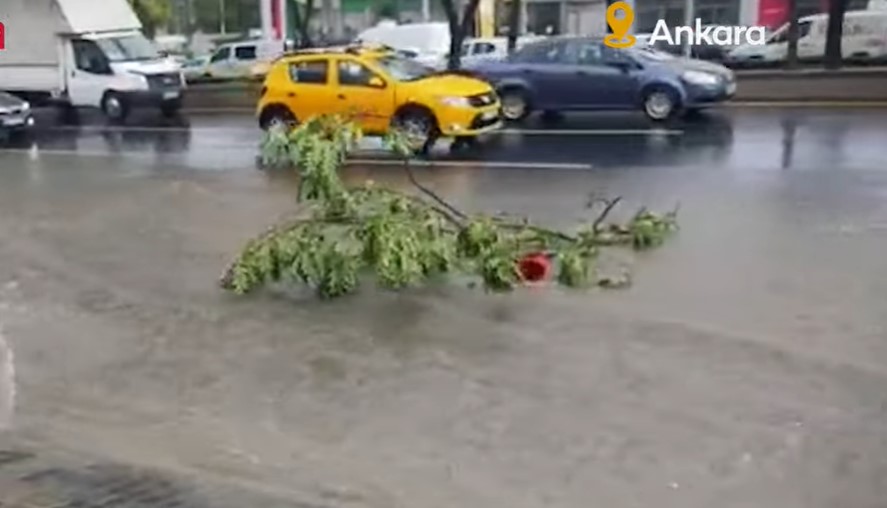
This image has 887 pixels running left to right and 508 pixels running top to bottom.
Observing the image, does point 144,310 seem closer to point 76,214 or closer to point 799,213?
point 76,214

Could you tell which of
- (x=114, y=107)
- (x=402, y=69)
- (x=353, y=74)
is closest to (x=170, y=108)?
(x=114, y=107)

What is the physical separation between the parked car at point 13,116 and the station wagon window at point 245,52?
10.7 metres

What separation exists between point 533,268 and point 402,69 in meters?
10.5

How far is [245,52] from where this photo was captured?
118 feet

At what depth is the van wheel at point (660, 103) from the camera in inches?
834

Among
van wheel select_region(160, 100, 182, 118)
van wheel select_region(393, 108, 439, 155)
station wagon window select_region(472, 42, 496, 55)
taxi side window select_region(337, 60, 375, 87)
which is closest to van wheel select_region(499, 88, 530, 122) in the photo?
van wheel select_region(393, 108, 439, 155)

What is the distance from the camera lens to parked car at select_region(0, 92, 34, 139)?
2450cm

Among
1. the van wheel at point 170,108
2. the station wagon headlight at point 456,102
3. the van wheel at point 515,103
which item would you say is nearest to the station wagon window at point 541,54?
the van wheel at point 515,103

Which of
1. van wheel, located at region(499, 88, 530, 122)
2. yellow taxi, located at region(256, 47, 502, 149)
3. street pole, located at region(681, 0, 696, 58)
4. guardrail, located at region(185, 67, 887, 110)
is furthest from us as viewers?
street pole, located at region(681, 0, 696, 58)

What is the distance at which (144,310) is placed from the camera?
1023 cm

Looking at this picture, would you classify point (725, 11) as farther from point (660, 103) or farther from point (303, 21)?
point (660, 103)

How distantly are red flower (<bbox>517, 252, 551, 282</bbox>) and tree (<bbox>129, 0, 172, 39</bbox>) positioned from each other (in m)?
34.1

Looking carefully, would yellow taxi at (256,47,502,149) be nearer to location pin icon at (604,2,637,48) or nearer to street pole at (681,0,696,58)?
location pin icon at (604,2,637,48)

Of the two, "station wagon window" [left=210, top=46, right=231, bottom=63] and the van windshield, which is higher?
the van windshield
